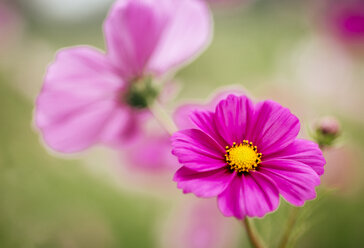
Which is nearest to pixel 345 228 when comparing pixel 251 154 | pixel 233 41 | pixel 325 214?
pixel 325 214

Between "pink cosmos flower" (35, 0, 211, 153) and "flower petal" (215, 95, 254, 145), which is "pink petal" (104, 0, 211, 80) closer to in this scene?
"pink cosmos flower" (35, 0, 211, 153)

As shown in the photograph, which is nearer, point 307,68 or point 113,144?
point 113,144

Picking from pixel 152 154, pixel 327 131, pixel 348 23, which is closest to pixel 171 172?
pixel 152 154

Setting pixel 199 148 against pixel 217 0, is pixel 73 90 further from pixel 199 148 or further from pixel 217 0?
pixel 217 0

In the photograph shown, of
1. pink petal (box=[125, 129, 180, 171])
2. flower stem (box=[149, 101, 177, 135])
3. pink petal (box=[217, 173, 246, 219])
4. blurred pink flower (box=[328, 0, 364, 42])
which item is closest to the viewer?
pink petal (box=[217, 173, 246, 219])

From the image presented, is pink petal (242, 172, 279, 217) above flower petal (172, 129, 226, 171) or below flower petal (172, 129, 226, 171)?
below

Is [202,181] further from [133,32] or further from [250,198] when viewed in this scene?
[133,32]

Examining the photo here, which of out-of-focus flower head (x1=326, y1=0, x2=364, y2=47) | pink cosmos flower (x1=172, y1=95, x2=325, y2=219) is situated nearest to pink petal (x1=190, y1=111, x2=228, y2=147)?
pink cosmos flower (x1=172, y1=95, x2=325, y2=219)
